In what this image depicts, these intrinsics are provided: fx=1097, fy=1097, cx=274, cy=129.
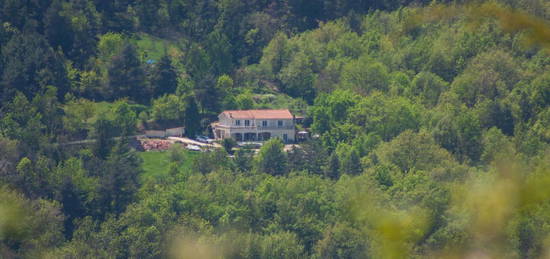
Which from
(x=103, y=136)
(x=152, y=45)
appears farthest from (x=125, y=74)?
(x=103, y=136)

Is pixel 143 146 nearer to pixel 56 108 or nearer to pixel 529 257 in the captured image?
pixel 56 108

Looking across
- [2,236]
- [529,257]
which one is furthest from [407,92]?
[529,257]

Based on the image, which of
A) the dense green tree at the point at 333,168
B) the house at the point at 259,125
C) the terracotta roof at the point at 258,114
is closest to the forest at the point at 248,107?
the dense green tree at the point at 333,168

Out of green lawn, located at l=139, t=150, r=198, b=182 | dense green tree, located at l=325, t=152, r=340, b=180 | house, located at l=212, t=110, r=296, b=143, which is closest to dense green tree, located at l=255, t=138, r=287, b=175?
dense green tree, located at l=325, t=152, r=340, b=180

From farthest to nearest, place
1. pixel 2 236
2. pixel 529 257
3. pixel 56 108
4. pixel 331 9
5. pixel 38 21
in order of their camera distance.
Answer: pixel 331 9, pixel 38 21, pixel 56 108, pixel 2 236, pixel 529 257

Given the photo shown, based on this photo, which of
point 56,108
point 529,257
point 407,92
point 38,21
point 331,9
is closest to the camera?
point 529,257

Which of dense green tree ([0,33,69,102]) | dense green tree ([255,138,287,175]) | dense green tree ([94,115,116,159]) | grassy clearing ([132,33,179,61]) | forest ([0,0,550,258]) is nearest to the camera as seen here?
forest ([0,0,550,258])

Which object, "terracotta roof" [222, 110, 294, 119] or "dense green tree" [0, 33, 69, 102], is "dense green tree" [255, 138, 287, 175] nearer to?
"terracotta roof" [222, 110, 294, 119]
